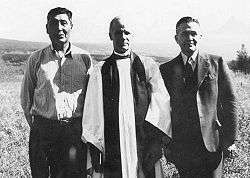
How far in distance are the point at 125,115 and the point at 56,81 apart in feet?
2.99

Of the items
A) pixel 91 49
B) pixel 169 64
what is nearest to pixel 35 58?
pixel 169 64

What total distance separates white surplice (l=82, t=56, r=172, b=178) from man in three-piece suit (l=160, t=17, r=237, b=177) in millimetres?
233

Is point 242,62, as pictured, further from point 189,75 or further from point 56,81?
point 56,81

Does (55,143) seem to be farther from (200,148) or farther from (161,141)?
(200,148)

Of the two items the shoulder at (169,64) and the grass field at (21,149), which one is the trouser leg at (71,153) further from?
the grass field at (21,149)

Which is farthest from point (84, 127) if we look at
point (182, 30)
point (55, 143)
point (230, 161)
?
point (230, 161)

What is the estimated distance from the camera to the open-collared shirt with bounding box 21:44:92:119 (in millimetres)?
4508

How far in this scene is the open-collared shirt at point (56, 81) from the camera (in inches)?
177

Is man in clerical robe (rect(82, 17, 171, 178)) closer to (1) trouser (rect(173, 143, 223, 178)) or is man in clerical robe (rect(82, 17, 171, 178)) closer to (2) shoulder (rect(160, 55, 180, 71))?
(2) shoulder (rect(160, 55, 180, 71))

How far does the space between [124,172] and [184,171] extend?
30.3 inches

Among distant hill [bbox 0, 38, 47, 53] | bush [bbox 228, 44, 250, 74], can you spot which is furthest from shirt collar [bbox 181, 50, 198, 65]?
distant hill [bbox 0, 38, 47, 53]

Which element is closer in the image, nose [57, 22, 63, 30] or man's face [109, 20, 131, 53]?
man's face [109, 20, 131, 53]

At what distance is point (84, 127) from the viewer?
4312 millimetres

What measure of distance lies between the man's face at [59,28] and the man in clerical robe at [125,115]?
1.75ft
